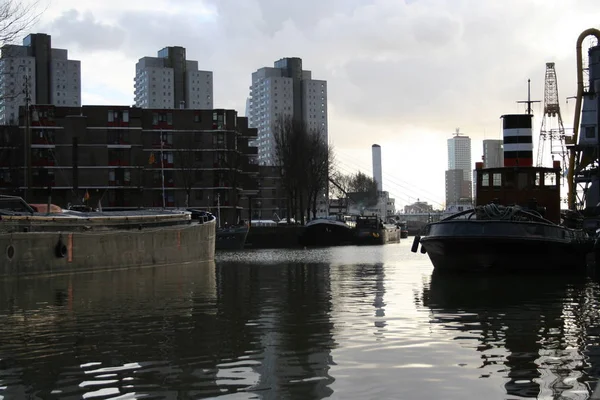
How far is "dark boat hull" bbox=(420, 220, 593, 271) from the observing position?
1174 inches

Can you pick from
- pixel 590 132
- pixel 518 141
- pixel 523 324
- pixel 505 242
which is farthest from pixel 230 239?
pixel 523 324

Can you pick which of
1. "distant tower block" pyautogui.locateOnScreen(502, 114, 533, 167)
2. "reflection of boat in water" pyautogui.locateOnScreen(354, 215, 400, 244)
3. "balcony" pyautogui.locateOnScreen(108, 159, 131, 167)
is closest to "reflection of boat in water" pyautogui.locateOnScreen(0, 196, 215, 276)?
"distant tower block" pyautogui.locateOnScreen(502, 114, 533, 167)

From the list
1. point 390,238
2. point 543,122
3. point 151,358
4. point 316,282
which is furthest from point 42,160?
point 151,358

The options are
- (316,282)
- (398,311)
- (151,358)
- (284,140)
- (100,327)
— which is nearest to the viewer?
(151,358)

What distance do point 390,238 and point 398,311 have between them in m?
85.6

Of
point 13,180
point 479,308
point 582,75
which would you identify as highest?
point 582,75

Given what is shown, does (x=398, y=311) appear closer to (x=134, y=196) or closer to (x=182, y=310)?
(x=182, y=310)

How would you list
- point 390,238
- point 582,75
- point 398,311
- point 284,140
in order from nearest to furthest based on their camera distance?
point 398,311
point 582,75
point 284,140
point 390,238

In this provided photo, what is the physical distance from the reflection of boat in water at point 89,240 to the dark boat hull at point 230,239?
83.2 feet

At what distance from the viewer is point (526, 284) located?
25234 millimetres

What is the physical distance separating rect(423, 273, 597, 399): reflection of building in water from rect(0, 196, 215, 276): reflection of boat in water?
1573 centimetres

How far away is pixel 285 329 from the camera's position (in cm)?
1498

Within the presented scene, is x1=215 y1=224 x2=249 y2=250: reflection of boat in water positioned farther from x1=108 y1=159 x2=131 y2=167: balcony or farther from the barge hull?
the barge hull

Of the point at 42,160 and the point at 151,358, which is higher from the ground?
the point at 42,160
